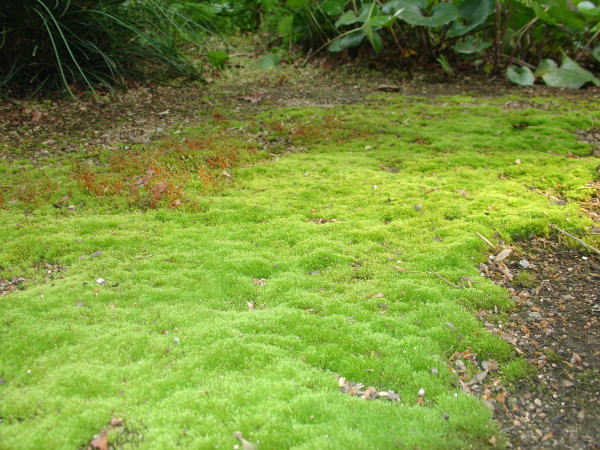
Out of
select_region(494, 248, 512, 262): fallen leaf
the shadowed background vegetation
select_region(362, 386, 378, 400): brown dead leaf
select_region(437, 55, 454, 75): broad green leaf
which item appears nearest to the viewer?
select_region(362, 386, 378, 400): brown dead leaf

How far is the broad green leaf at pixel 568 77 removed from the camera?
32.3ft

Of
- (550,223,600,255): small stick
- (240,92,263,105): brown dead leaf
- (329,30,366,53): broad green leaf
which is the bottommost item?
(240,92,263,105): brown dead leaf

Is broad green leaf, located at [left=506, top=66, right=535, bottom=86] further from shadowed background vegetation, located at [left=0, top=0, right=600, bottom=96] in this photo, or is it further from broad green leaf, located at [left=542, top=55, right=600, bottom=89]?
broad green leaf, located at [left=542, top=55, right=600, bottom=89]

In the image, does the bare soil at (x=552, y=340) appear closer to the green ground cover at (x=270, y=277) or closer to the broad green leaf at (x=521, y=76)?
the green ground cover at (x=270, y=277)

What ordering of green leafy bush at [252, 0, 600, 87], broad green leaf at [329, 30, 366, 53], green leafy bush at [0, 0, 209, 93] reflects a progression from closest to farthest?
1. green leafy bush at [0, 0, 209, 93]
2. green leafy bush at [252, 0, 600, 87]
3. broad green leaf at [329, 30, 366, 53]

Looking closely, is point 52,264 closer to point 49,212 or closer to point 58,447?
point 49,212

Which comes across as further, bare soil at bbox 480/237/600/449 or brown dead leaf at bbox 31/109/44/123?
brown dead leaf at bbox 31/109/44/123

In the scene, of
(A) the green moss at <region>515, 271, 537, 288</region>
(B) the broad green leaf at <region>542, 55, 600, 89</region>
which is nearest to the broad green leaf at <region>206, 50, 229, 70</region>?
(B) the broad green leaf at <region>542, 55, 600, 89</region>

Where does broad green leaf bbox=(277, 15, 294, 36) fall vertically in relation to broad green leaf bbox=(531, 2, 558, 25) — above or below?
below

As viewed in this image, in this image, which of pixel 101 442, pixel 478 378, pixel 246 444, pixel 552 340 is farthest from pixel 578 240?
A: pixel 101 442

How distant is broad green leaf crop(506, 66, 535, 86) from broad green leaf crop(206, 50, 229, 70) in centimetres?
602

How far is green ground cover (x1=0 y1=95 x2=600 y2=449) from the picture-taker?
3.18 meters

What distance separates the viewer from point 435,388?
138 inches

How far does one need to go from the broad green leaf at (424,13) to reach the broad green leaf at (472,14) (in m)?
0.58
